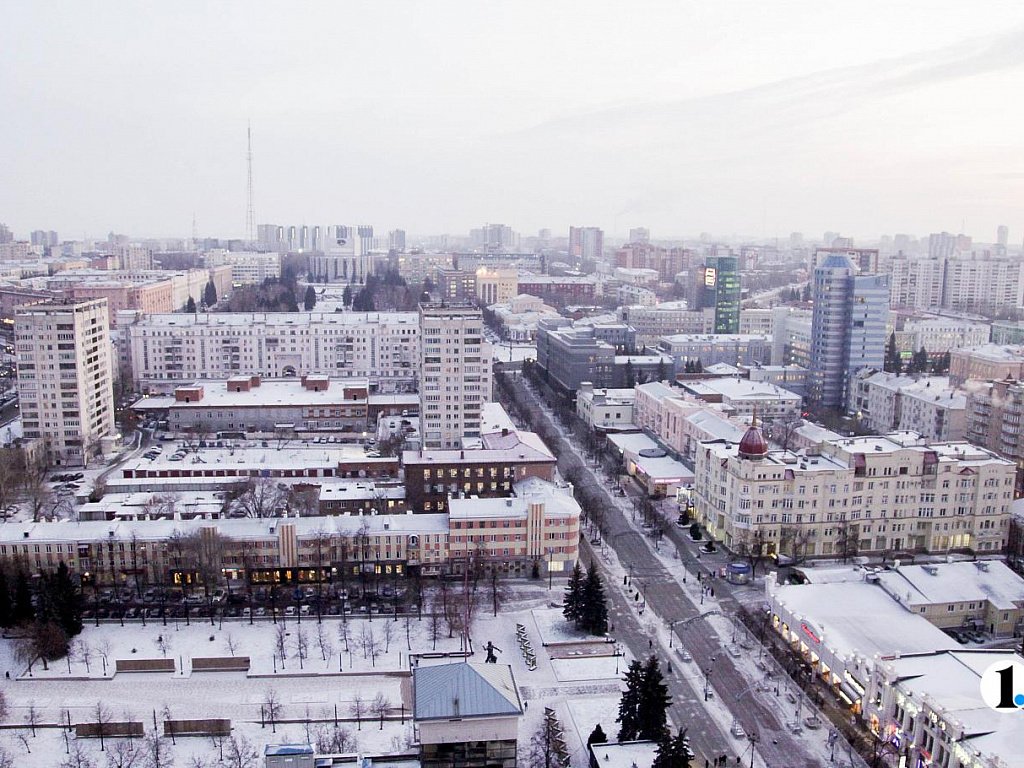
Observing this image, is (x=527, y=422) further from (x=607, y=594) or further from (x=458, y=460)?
(x=607, y=594)

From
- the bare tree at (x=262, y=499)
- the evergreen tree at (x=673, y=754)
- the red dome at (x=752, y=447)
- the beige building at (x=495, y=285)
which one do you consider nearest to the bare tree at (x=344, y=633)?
the bare tree at (x=262, y=499)

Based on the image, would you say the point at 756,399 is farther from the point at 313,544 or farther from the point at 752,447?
the point at 313,544

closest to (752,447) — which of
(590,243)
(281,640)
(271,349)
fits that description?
(281,640)

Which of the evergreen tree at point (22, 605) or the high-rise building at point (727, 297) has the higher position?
the high-rise building at point (727, 297)

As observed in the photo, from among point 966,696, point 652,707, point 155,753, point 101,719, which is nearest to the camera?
point 966,696

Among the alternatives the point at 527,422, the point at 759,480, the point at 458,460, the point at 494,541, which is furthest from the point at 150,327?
the point at 759,480

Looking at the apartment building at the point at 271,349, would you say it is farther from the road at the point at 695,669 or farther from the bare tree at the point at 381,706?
the bare tree at the point at 381,706
